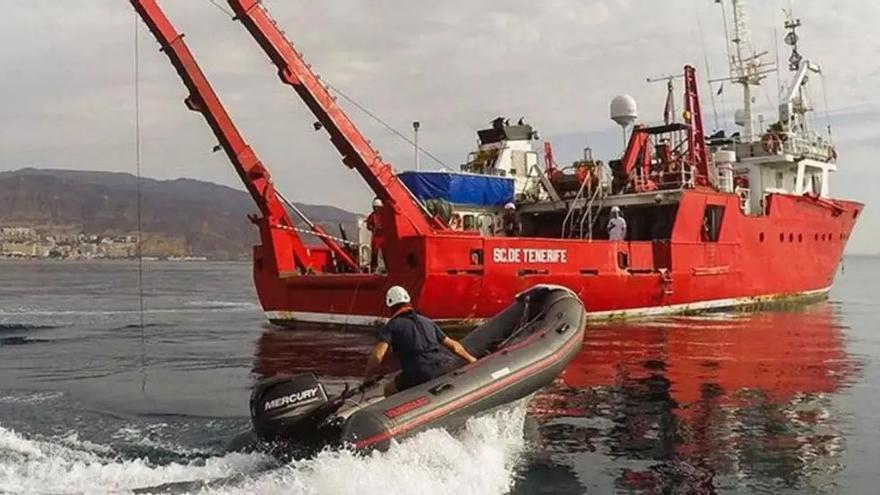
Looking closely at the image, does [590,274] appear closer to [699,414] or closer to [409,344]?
[699,414]

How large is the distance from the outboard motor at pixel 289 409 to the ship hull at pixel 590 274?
992 cm

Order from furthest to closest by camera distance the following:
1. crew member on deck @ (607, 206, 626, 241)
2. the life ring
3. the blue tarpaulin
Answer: the life ring, the blue tarpaulin, crew member on deck @ (607, 206, 626, 241)

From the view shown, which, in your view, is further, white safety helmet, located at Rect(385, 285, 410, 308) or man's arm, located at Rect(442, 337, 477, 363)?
man's arm, located at Rect(442, 337, 477, 363)

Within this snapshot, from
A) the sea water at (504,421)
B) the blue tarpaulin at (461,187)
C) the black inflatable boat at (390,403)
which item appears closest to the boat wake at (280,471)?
the sea water at (504,421)

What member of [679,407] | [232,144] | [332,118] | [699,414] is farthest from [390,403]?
[232,144]

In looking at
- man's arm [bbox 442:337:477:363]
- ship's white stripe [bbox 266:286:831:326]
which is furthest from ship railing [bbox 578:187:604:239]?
man's arm [bbox 442:337:477:363]

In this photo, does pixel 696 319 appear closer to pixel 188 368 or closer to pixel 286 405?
pixel 188 368

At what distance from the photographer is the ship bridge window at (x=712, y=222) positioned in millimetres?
22906

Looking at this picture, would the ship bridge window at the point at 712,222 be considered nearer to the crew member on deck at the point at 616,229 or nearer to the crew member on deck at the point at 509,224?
the crew member on deck at the point at 616,229

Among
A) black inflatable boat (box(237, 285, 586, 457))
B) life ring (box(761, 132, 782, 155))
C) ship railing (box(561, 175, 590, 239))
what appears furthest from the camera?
life ring (box(761, 132, 782, 155))

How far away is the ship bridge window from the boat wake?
1653 centimetres

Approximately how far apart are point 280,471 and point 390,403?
1.09m

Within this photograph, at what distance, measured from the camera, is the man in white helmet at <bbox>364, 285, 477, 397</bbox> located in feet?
25.1

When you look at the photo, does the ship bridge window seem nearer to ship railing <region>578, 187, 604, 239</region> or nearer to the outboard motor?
ship railing <region>578, 187, 604, 239</region>
